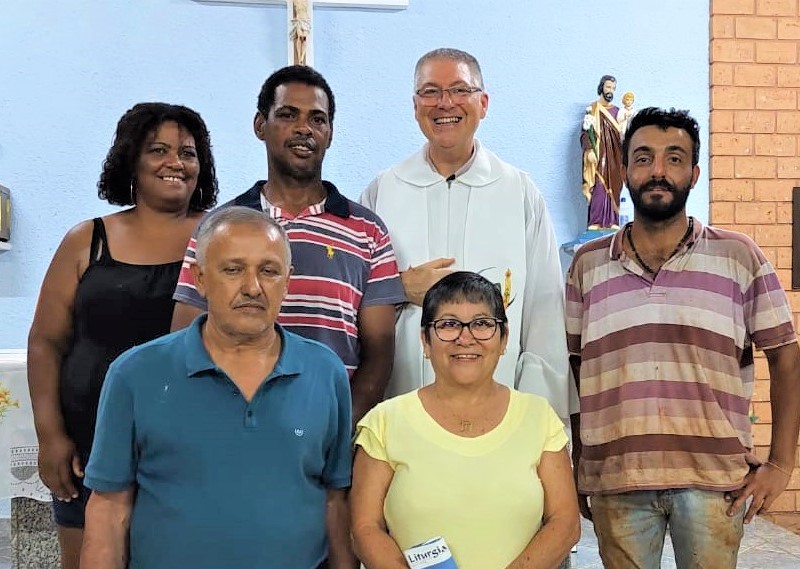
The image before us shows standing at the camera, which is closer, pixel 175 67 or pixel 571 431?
pixel 571 431

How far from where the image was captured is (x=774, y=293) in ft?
6.61

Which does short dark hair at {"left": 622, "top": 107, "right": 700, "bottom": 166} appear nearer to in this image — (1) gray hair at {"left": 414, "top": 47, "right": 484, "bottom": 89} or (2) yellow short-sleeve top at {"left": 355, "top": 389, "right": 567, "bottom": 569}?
(1) gray hair at {"left": 414, "top": 47, "right": 484, "bottom": 89}

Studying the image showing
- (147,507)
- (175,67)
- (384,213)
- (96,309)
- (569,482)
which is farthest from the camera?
(175,67)

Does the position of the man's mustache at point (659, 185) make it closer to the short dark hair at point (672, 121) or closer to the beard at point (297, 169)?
the short dark hair at point (672, 121)

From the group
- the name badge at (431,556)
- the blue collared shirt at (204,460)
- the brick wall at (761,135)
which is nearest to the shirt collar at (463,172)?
the blue collared shirt at (204,460)

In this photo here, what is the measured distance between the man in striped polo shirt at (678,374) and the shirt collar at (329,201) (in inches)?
26.2

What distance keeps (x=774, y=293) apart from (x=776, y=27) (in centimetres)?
327

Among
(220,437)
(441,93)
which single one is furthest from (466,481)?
(441,93)

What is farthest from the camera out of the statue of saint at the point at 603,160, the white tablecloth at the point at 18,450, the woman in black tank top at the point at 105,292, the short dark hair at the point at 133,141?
the statue of saint at the point at 603,160

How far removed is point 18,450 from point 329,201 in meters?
1.37

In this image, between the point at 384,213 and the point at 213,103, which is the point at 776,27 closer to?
the point at 213,103

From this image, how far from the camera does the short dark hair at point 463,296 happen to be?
66.8 inches

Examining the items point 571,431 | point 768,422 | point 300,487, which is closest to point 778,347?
point 571,431

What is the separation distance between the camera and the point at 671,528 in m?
2.04
